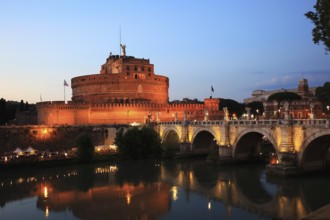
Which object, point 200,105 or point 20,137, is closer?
point 20,137

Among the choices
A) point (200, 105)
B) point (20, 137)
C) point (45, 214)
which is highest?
point (200, 105)

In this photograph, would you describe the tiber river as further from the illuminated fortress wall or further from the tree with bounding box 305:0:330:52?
the illuminated fortress wall

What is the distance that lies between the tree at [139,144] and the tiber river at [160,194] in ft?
20.0

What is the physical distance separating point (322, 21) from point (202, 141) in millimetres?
23382

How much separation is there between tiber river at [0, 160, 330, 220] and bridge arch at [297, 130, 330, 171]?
793 mm

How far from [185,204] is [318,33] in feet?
33.7

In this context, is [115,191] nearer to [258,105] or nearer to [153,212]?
[153,212]

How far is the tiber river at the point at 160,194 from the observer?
57.6 feet

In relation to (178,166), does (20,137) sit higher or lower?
higher

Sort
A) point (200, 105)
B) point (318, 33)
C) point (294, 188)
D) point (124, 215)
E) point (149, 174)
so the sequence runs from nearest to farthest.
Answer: point (318, 33) < point (124, 215) < point (294, 188) < point (149, 174) < point (200, 105)

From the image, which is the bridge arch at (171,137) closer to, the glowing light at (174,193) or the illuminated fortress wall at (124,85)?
the glowing light at (174,193)

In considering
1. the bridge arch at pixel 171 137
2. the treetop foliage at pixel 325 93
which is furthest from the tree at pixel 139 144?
the treetop foliage at pixel 325 93

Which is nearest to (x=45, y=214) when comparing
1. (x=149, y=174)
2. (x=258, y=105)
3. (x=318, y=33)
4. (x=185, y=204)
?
Result: (x=185, y=204)

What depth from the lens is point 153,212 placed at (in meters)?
17.5
